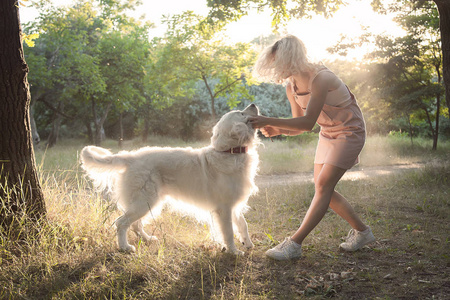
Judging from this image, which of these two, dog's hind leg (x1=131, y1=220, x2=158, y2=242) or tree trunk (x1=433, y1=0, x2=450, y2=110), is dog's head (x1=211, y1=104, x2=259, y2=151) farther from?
tree trunk (x1=433, y1=0, x2=450, y2=110)

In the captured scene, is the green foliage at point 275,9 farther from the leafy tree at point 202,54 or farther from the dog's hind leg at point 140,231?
the dog's hind leg at point 140,231

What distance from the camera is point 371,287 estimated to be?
9.71ft

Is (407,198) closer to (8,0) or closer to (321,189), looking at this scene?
(321,189)

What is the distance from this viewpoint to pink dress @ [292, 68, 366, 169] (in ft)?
11.0

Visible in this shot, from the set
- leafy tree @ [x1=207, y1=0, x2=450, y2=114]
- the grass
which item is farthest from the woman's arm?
leafy tree @ [x1=207, y1=0, x2=450, y2=114]

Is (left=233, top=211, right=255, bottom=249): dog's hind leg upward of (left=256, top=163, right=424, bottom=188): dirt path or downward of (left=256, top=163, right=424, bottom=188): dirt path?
upward

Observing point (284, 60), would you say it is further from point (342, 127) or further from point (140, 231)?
point (140, 231)

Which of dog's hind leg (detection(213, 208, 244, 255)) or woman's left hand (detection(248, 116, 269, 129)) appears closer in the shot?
woman's left hand (detection(248, 116, 269, 129))

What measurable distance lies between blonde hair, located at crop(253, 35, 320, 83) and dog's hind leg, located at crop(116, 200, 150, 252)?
1887 mm

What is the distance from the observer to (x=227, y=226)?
368cm

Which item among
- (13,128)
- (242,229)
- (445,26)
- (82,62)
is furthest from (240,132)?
(82,62)

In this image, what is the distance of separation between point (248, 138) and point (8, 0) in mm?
2726

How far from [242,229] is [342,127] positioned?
158cm

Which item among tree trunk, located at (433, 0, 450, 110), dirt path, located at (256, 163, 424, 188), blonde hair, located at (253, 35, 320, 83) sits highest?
tree trunk, located at (433, 0, 450, 110)
